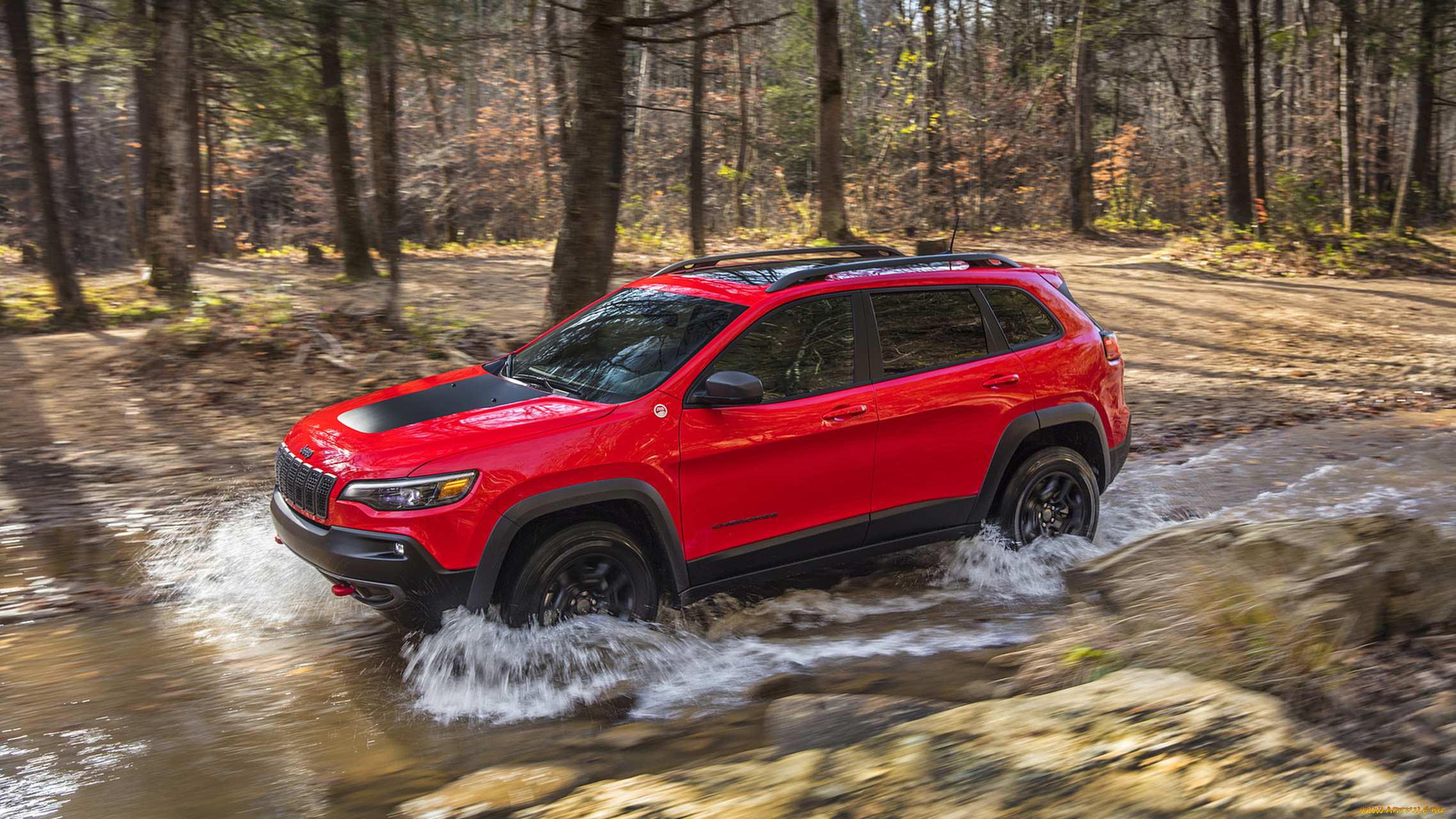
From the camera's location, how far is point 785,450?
15.9 ft

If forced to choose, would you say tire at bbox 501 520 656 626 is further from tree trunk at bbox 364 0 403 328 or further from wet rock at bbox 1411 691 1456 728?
tree trunk at bbox 364 0 403 328

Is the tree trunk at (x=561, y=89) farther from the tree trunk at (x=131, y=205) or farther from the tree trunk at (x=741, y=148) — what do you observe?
the tree trunk at (x=131, y=205)

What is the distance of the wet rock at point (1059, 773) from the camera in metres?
3.00

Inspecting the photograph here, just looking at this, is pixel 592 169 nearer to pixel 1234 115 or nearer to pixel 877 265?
pixel 877 265

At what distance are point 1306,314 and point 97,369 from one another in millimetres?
16949

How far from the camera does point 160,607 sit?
537 cm

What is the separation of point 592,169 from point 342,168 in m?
9.62

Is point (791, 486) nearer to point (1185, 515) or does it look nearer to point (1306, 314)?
point (1185, 515)

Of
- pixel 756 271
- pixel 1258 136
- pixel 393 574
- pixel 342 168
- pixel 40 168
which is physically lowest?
pixel 393 574

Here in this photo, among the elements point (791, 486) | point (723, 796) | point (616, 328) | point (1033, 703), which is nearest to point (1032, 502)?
point (791, 486)

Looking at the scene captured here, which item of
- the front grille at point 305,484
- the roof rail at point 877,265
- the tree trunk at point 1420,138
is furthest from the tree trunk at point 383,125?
the tree trunk at point 1420,138

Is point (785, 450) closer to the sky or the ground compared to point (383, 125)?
closer to the ground

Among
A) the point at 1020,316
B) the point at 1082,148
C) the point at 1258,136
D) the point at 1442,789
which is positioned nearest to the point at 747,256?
the point at 1020,316

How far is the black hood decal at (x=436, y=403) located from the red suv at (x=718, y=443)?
2 cm
